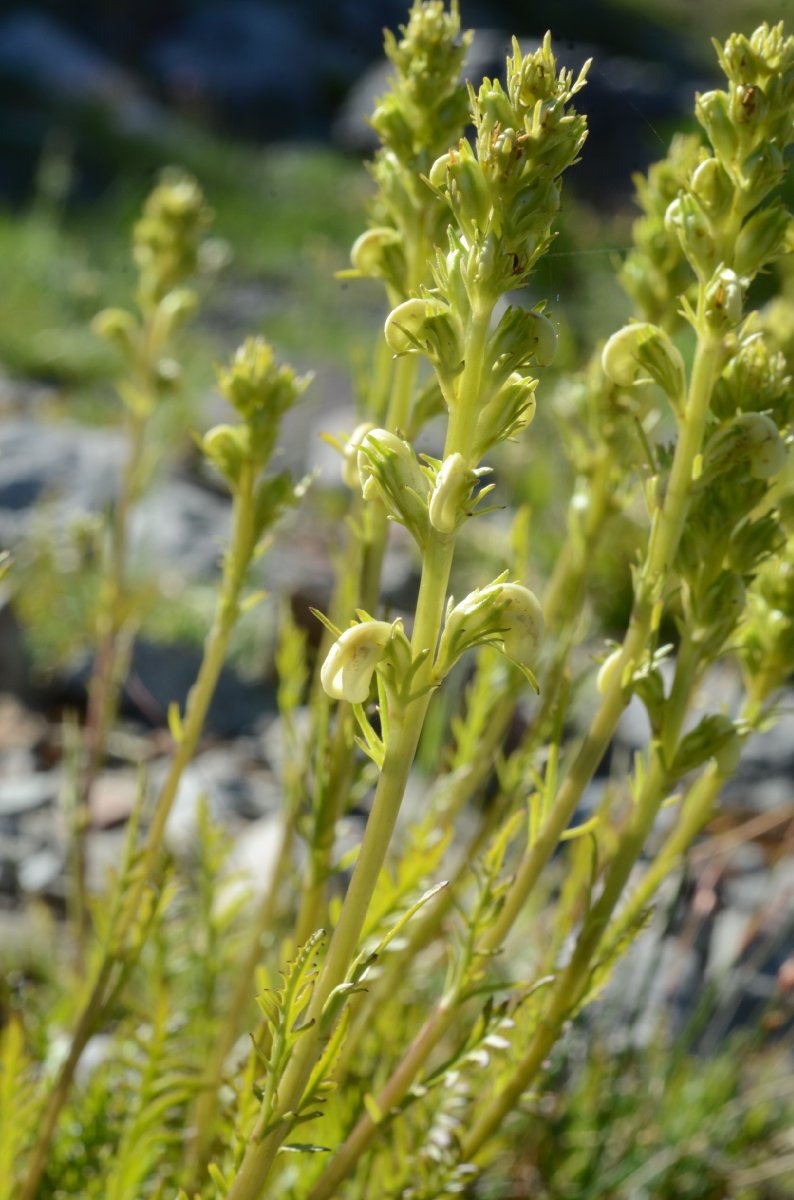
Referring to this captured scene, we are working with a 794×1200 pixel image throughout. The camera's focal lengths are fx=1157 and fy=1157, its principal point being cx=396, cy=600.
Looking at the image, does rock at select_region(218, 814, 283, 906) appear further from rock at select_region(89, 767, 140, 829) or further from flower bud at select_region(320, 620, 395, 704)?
flower bud at select_region(320, 620, 395, 704)

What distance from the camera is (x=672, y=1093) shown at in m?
1.81

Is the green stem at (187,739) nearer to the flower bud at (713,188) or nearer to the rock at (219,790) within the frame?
the flower bud at (713,188)

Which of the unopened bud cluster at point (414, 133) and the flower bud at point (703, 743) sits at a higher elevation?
the unopened bud cluster at point (414, 133)

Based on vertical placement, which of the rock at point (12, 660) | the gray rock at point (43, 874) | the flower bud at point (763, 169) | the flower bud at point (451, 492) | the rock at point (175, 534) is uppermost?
the rock at point (175, 534)

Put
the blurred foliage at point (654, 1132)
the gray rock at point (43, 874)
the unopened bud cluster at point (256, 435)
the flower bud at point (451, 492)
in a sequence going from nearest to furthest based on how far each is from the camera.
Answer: the flower bud at point (451, 492) → the unopened bud cluster at point (256, 435) → the blurred foliage at point (654, 1132) → the gray rock at point (43, 874)

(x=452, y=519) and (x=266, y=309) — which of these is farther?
(x=266, y=309)

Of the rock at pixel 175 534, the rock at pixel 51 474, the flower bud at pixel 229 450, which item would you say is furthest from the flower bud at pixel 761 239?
the rock at pixel 51 474

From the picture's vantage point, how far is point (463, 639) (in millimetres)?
770

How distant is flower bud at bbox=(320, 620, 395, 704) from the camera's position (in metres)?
0.76

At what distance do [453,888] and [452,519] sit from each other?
76 centimetres

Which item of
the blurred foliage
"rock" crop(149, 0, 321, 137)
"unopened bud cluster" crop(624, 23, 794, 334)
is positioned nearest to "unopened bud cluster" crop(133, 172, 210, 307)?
"unopened bud cluster" crop(624, 23, 794, 334)

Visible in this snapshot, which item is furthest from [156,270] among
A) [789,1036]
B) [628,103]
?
[789,1036]

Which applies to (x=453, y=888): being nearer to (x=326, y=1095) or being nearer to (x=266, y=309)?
(x=326, y=1095)

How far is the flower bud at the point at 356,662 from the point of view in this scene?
759 mm
